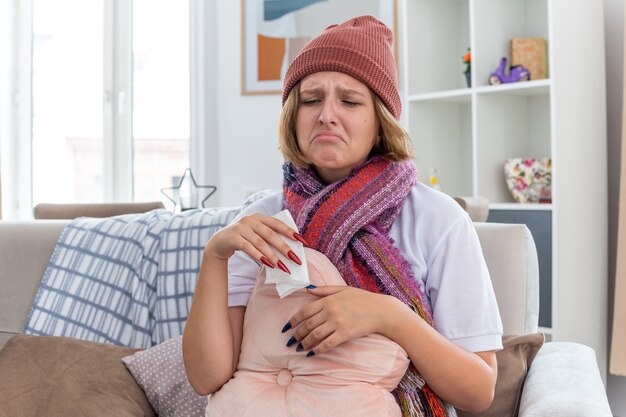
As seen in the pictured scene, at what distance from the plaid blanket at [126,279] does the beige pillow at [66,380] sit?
0.58 ft

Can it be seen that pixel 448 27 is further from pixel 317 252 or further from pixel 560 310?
pixel 317 252

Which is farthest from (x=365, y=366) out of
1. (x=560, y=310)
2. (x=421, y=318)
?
(x=560, y=310)

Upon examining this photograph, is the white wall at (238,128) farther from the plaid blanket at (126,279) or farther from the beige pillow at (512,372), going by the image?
the beige pillow at (512,372)

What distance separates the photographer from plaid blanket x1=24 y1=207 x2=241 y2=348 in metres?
1.99

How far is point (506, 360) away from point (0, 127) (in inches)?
136

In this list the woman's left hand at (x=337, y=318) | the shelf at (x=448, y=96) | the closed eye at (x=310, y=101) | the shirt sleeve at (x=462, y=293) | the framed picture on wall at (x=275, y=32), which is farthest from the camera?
the framed picture on wall at (x=275, y=32)

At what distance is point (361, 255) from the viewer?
4.59ft

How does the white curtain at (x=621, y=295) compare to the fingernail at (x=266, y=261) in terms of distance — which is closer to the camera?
the fingernail at (x=266, y=261)

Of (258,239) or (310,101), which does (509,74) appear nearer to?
(310,101)

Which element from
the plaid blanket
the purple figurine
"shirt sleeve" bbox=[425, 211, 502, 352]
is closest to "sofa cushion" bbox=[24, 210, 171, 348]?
the plaid blanket

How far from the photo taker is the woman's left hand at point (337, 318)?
121 centimetres

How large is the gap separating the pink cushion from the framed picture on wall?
2837 millimetres

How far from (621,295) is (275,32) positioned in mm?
2195

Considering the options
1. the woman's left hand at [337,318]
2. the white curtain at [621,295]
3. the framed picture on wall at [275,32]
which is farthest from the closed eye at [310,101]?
the framed picture on wall at [275,32]
